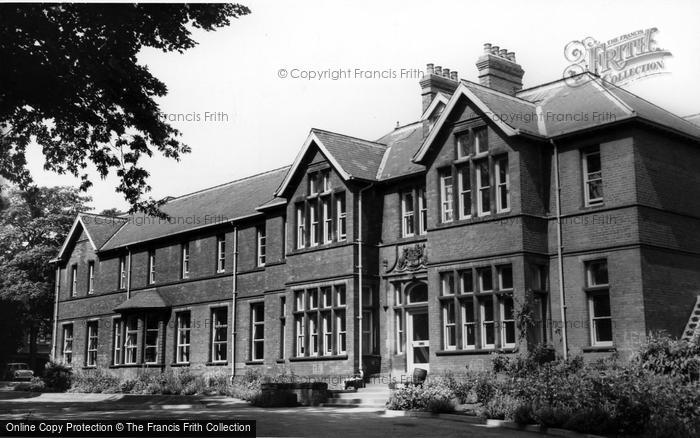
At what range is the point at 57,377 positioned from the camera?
39.9 metres

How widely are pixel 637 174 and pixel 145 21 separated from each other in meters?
13.4

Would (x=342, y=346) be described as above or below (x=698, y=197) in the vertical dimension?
below

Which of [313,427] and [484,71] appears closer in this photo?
[313,427]

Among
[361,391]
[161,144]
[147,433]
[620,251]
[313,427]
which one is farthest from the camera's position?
[361,391]

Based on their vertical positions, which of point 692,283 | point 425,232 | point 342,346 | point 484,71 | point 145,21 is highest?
point 484,71

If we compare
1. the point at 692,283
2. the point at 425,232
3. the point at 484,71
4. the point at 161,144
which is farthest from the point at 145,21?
the point at 692,283

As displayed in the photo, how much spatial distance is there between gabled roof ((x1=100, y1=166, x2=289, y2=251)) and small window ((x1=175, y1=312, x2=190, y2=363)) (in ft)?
12.9

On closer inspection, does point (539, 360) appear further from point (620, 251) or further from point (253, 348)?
point (253, 348)

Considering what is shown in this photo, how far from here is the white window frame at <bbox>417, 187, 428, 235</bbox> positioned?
90.3 feet

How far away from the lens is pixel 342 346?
28.1 m

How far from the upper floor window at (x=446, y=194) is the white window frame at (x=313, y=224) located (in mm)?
5783

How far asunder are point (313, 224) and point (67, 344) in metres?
21.8

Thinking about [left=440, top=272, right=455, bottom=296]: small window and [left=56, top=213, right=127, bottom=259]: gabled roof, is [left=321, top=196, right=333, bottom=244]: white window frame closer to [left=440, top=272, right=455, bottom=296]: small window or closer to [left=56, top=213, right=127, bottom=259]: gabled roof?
[left=440, top=272, right=455, bottom=296]: small window

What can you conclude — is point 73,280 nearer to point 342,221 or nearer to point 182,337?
point 182,337
